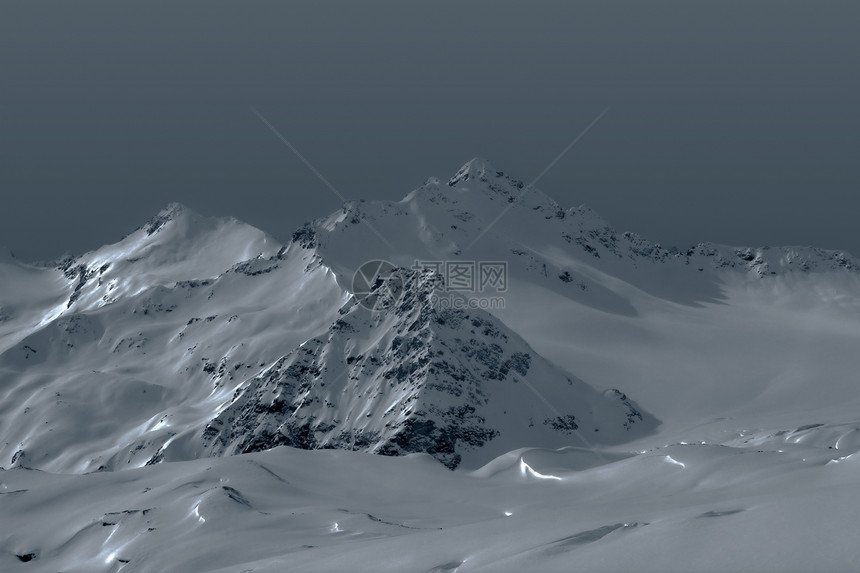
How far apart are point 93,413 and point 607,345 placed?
9403cm

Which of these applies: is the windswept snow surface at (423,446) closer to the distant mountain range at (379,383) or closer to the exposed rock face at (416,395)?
the exposed rock face at (416,395)

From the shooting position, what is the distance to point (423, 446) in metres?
135

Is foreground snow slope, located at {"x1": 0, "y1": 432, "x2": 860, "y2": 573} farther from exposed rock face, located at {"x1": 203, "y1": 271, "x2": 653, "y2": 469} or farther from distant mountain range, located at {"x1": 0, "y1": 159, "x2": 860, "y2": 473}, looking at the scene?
distant mountain range, located at {"x1": 0, "y1": 159, "x2": 860, "y2": 473}

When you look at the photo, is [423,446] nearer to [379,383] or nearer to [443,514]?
[379,383]

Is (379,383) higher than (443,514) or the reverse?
higher

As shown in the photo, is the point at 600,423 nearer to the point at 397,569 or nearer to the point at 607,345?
the point at 607,345

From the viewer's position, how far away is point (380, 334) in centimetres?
16150

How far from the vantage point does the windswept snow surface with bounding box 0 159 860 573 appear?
39.9m

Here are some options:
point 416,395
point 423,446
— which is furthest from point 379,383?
point 423,446

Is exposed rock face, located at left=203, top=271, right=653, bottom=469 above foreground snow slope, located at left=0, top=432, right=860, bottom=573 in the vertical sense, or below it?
above

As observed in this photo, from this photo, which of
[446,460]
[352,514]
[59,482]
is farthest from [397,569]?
[446,460]

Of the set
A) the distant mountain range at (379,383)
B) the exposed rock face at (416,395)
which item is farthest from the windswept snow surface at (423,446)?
the distant mountain range at (379,383)

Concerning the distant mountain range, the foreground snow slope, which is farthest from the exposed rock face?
the foreground snow slope

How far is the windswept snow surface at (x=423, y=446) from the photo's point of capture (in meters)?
39.9
